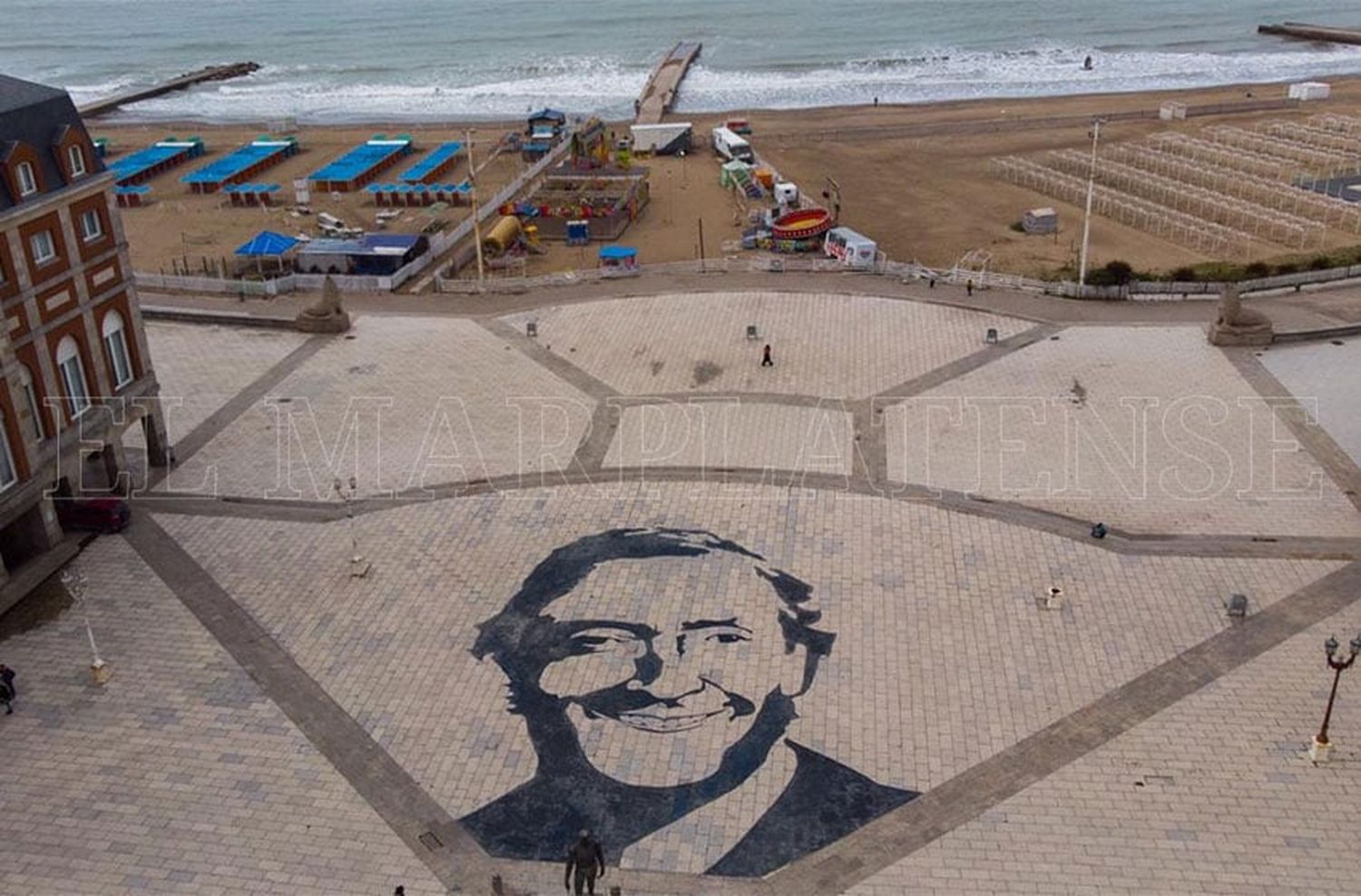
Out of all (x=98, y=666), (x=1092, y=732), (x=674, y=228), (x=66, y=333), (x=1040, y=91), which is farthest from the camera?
(x=1040, y=91)

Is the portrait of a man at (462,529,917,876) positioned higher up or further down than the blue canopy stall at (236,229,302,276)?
further down

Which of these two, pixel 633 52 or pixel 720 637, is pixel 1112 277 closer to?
pixel 720 637

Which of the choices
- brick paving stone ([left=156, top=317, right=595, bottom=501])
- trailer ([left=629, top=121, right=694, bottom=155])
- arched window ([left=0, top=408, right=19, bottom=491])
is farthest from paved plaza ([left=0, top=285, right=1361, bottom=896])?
trailer ([left=629, top=121, right=694, bottom=155])

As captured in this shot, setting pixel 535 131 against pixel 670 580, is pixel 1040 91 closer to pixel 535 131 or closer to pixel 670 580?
pixel 535 131

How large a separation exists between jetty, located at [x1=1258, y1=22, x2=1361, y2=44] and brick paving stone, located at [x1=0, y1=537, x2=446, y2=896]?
419 ft

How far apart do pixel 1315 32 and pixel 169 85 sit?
119764mm

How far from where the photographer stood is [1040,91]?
98.9 metres

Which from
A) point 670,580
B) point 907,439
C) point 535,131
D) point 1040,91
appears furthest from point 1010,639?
point 1040,91

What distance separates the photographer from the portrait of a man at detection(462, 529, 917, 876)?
1980cm

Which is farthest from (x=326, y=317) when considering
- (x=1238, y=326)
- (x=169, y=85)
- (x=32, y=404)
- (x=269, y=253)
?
(x=169, y=85)

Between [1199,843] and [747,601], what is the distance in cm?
1040

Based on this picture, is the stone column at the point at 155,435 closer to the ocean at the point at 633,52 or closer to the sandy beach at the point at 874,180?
the sandy beach at the point at 874,180

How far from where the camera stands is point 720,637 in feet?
81.0

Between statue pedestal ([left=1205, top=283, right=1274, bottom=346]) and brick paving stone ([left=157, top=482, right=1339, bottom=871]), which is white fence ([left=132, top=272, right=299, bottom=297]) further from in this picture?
statue pedestal ([left=1205, top=283, right=1274, bottom=346])
